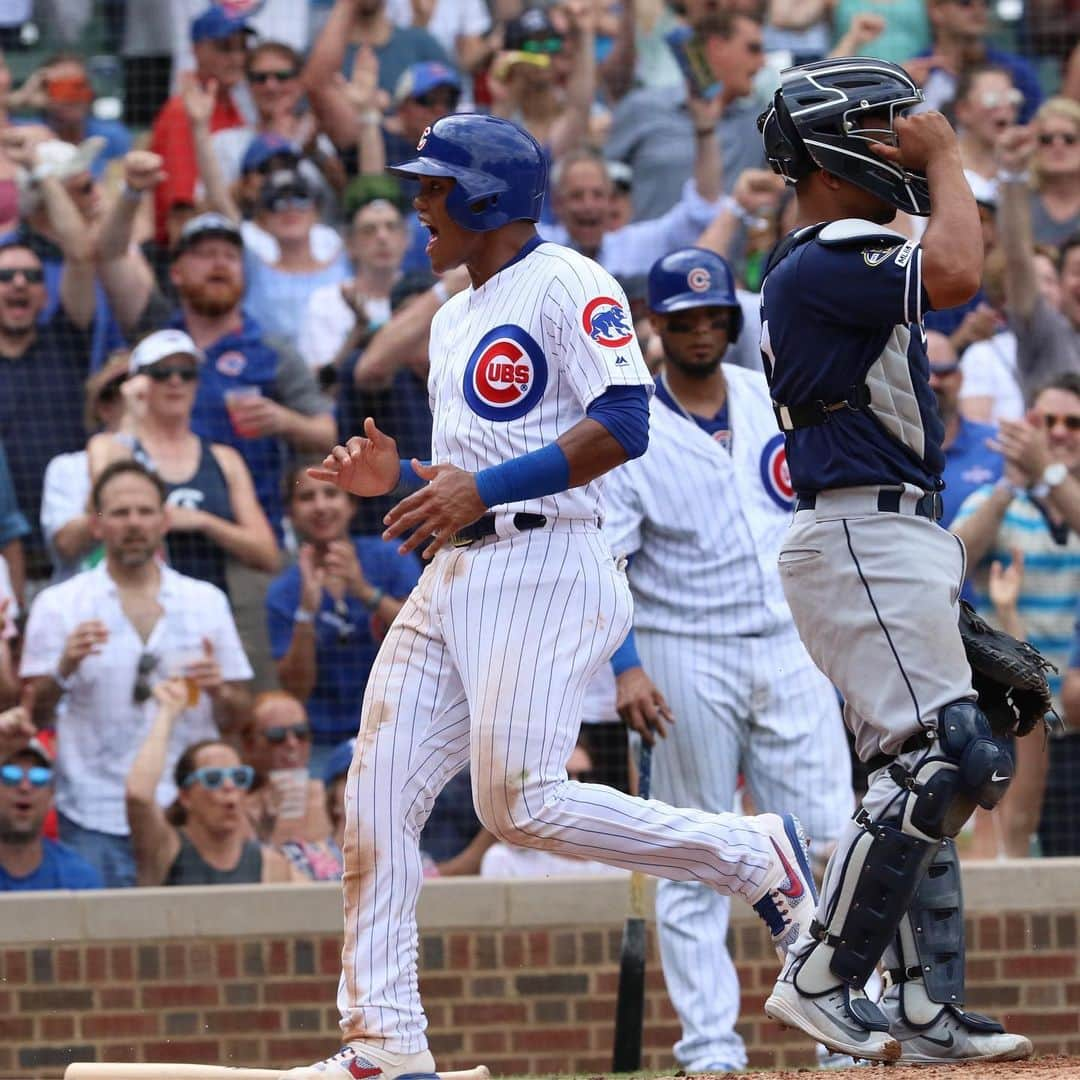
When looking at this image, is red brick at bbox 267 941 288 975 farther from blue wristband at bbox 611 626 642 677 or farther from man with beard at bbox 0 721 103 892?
A: blue wristband at bbox 611 626 642 677

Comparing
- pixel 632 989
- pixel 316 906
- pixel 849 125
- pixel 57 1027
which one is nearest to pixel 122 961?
pixel 57 1027

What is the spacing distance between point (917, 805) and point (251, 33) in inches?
240

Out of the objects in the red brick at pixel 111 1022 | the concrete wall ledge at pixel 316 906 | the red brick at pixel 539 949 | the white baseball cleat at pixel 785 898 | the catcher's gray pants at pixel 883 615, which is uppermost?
the catcher's gray pants at pixel 883 615

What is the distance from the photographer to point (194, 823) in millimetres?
6883

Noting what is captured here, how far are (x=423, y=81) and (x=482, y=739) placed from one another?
5.43 metres

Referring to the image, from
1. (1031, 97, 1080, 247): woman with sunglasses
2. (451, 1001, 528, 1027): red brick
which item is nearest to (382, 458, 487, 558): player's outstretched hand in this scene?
(451, 1001, 528, 1027): red brick

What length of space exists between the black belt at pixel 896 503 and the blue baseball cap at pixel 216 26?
5.58m

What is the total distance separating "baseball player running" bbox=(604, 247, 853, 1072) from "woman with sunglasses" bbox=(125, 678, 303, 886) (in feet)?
5.82

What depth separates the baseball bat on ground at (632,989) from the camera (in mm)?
6082

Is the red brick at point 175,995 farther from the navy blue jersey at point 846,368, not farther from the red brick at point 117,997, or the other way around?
the navy blue jersey at point 846,368

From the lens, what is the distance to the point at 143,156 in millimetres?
7762

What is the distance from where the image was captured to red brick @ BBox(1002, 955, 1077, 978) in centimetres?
674

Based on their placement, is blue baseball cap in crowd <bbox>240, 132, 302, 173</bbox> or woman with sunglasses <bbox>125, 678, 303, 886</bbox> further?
blue baseball cap in crowd <bbox>240, 132, 302, 173</bbox>

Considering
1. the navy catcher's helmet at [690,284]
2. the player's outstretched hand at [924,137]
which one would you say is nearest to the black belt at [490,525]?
the player's outstretched hand at [924,137]
